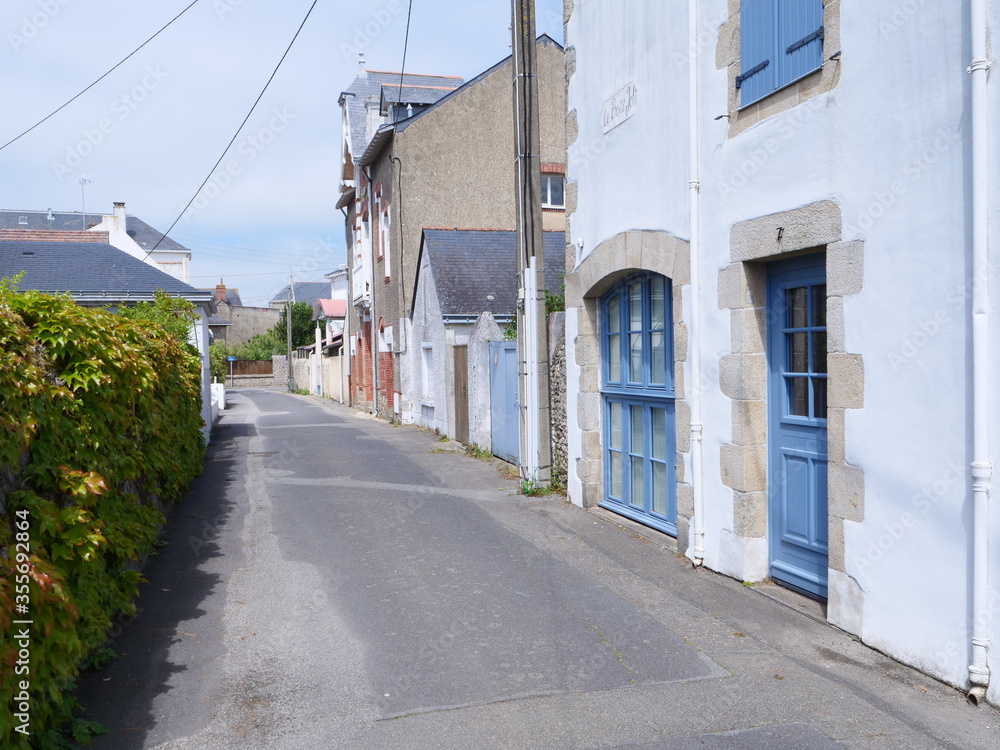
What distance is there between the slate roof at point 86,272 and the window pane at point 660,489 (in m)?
11.3

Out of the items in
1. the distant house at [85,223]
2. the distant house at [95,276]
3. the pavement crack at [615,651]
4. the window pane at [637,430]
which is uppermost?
the distant house at [85,223]

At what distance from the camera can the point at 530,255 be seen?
1025 centimetres

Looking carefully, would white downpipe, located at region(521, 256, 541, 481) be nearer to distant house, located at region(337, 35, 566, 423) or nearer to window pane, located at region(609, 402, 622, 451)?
window pane, located at region(609, 402, 622, 451)

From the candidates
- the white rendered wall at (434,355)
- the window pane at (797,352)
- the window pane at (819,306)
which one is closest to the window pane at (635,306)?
the window pane at (797,352)

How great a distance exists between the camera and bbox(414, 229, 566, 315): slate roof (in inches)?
671

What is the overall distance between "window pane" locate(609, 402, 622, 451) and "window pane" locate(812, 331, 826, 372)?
3040 millimetres

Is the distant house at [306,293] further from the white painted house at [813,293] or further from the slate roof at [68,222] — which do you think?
the white painted house at [813,293]

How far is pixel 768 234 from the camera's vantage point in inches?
225

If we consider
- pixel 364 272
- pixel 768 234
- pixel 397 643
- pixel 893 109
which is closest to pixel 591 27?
pixel 768 234

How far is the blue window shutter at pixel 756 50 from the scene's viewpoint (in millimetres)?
5695

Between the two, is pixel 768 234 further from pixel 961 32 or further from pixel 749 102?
pixel 961 32

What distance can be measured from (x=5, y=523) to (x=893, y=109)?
4.87 m

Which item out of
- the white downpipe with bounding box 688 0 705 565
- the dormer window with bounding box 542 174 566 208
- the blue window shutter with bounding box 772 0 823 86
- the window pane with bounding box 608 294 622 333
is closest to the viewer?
the blue window shutter with bounding box 772 0 823 86

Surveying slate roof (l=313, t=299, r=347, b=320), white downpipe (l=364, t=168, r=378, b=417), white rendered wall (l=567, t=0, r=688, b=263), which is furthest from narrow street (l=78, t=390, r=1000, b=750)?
slate roof (l=313, t=299, r=347, b=320)
